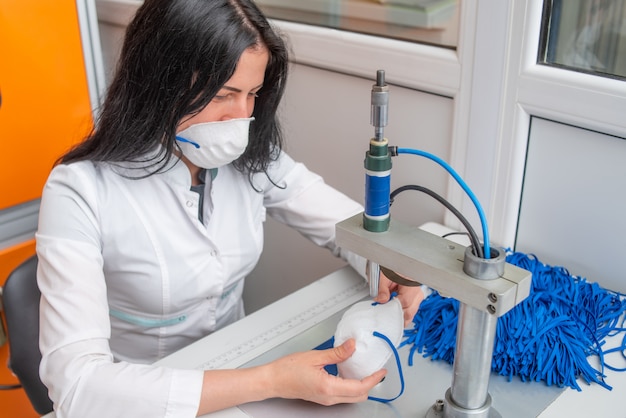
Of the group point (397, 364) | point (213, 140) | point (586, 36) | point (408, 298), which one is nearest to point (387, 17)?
point (586, 36)

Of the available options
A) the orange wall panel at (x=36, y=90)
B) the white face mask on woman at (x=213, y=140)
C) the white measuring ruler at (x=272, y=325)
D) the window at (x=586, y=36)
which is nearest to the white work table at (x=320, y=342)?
the white measuring ruler at (x=272, y=325)

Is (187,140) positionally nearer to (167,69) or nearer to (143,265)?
(167,69)

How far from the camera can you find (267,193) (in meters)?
1.28

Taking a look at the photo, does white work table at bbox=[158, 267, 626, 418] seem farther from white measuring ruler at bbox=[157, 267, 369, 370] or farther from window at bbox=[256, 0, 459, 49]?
window at bbox=[256, 0, 459, 49]

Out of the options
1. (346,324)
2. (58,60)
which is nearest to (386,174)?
(346,324)

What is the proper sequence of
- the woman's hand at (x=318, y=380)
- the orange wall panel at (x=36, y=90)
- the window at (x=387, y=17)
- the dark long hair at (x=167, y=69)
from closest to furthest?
1. the woman's hand at (x=318, y=380)
2. the dark long hair at (x=167, y=69)
3. the window at (x=387, y=17)
4. the orange wall panel at (x=36, y=90)

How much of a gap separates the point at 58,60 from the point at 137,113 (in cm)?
71

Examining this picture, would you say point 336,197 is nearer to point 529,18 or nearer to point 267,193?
point 267,193

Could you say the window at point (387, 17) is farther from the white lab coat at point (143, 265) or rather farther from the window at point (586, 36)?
the white lab coat at point (143, 265)

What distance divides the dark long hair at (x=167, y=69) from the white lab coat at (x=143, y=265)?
0.05 meters

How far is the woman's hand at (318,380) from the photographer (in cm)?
81

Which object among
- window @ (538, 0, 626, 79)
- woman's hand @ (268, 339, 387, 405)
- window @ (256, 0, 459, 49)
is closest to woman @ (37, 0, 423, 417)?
woman's hand @ (268, 339, 387, 405)

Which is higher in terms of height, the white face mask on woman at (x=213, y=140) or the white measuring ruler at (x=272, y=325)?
the white face mask on woman at (x=213, y=140)

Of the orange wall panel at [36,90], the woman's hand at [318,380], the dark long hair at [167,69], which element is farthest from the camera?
the orange wall panel at [36,90]
